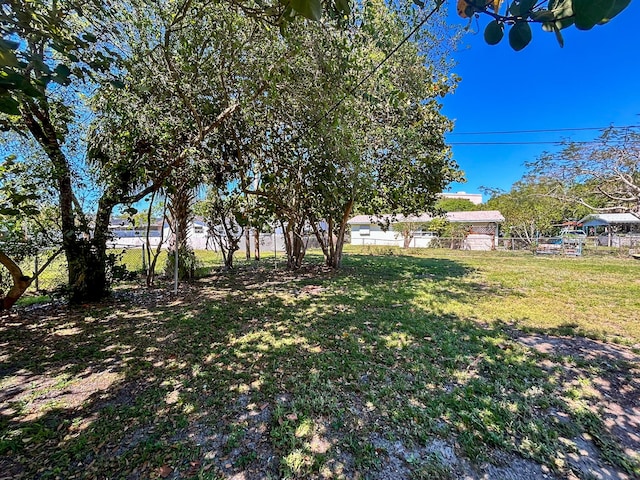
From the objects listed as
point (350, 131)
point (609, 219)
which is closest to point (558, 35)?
point (350, 131)

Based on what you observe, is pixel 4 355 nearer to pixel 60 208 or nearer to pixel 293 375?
pixel 60 208

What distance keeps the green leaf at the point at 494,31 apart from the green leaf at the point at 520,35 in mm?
44

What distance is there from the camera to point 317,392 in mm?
2377

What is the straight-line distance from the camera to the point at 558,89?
9.62 metres

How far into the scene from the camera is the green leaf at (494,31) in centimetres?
88

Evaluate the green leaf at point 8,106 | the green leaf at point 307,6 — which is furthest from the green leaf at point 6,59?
the green leaf at point 307,6

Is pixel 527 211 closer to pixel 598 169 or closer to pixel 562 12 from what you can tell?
pixel 598 169

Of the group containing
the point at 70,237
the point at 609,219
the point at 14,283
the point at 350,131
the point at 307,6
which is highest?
the point at 350,131

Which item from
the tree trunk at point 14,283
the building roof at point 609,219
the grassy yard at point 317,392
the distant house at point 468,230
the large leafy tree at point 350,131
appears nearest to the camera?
the grassy yard at point 317,392

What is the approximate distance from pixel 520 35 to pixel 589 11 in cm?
21

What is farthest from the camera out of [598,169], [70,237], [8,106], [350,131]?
[598,169]

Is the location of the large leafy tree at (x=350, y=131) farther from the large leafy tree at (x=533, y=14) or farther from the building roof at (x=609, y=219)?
the building roof at (x=609, y=219)

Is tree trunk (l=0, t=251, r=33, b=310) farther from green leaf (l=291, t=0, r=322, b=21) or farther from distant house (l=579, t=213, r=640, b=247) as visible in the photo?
distant house (l=579, t=213, r=640, b=247)

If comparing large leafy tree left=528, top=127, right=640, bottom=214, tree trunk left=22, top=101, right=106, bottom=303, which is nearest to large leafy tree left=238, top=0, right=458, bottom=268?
tree trunk left=22, top=101, right=106, bottom=303
